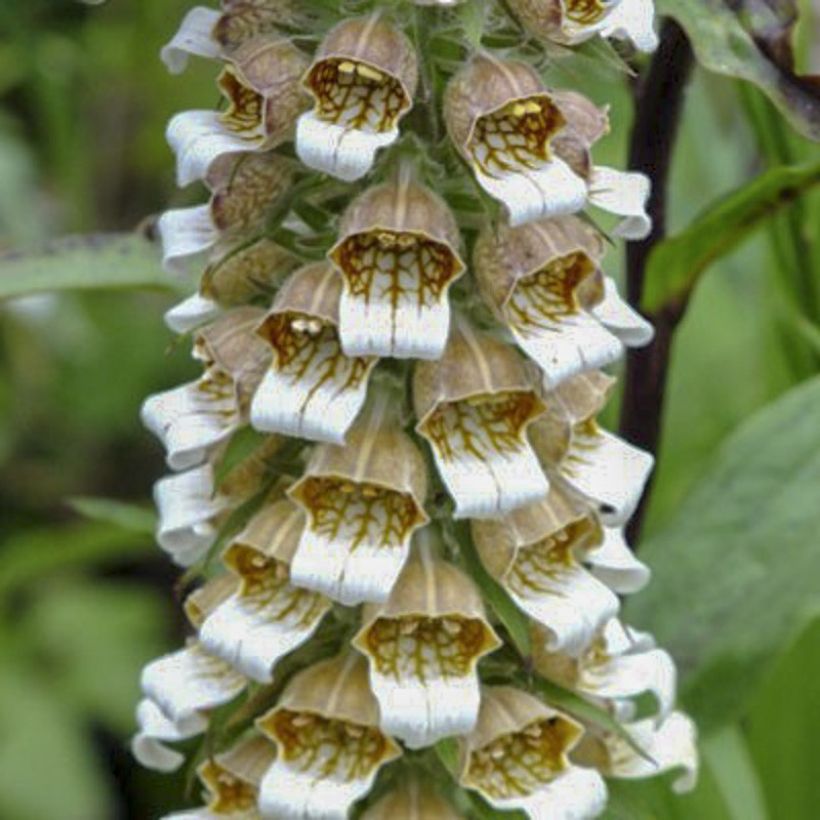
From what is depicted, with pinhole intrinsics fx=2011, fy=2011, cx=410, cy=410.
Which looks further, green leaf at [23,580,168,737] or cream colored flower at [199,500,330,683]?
green leaf at [23,580,168,737]

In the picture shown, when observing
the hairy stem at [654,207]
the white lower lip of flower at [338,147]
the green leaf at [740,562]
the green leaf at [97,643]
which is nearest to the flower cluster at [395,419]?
the white lower lip of flower at [338,147]

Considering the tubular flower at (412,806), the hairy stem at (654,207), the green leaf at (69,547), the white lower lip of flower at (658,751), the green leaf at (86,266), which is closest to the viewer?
the tubular flower at (412,806)

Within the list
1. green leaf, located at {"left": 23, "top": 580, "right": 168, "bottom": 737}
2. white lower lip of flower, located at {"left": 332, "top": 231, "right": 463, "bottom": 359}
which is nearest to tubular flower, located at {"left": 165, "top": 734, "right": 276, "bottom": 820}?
white lower lip of flower, located at {"left": 332, "top": 231, "right": 463, "bottom": 359}

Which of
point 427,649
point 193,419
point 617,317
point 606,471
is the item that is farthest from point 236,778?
point 617,317

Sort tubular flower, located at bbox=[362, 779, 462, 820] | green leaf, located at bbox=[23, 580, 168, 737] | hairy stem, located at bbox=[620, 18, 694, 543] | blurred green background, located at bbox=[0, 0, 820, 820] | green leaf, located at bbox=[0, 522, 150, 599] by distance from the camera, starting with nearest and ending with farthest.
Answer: tubular flower, located at bbox=[362, 779, 462, 820], hairy stem, located at bbox=[620, 18, 694, 543], blurred green background, located at bbox=[0, 0, 820, 820], green leaf, located at bbox=[0, 522, 150, 599], green leaf, located at bbox=[23, 580, 168, 737]

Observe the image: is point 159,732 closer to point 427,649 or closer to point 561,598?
point 427,649

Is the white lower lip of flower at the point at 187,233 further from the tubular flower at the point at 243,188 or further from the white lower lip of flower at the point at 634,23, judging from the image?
the white lower lip of flower at the point at 634,23

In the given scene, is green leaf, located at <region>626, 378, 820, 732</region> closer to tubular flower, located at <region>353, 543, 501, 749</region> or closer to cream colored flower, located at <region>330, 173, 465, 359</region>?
tubular flower, located at <region>353, 543, 501, 749</region>
